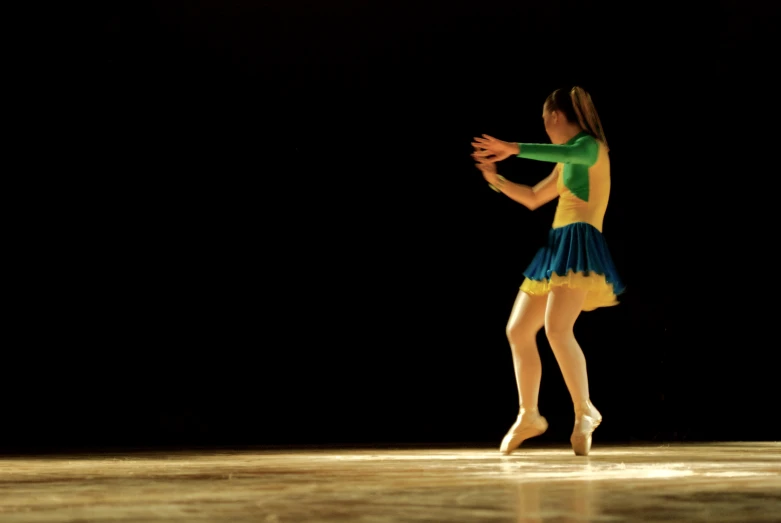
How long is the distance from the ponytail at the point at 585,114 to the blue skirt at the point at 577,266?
0.81 ft

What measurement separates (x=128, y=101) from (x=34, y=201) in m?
0.46

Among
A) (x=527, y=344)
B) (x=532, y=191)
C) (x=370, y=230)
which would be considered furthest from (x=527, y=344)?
(x=370, y=230)

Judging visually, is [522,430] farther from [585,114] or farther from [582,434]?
[585,114]

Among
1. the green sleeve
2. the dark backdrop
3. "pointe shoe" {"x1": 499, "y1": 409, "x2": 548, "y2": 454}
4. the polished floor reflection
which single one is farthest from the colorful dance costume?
the dark backdrop

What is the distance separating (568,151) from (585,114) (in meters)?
0.21

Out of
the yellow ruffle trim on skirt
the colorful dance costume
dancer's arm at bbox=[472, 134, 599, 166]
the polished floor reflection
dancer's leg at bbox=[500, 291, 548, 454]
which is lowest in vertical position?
the polished floor reflection

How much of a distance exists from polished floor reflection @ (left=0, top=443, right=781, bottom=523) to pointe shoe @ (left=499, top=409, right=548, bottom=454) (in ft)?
1.11

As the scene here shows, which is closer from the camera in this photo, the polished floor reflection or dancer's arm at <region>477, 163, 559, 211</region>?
the polished floor reflection

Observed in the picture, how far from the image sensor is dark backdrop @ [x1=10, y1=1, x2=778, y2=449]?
3490 millimetres

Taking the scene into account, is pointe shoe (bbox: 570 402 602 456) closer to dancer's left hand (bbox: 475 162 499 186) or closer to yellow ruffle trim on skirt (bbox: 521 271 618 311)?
yellow ruffle trim on skirt (bbox: 521 271 618 311)

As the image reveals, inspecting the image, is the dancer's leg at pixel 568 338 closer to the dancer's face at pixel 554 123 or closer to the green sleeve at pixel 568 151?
the green sleeve at pixel 568 151

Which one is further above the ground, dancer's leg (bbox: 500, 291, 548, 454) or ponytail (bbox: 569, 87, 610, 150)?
ponytail (bbox: 569, 87, 610, 150)

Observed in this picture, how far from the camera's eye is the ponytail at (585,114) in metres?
2.62

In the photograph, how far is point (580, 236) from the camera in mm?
2529
